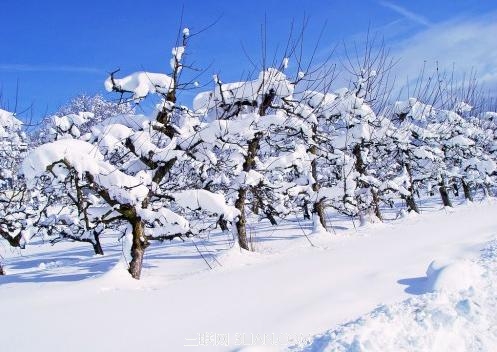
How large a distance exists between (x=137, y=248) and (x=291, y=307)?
12.0ft

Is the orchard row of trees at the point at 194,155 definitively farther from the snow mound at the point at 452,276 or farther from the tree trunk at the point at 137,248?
the snow mound at the point at 452,276

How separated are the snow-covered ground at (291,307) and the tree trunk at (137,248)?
34 cm

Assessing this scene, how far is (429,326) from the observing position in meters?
3.05

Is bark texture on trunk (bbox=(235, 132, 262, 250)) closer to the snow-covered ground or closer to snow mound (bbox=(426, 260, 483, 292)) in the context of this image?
the snow-covered ground

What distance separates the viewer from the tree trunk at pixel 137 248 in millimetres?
6684

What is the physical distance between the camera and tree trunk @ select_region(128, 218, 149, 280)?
6684 millimetres

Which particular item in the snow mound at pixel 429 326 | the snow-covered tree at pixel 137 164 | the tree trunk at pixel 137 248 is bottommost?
the snow mound at pixel 429 326

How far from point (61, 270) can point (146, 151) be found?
3629 millimetres

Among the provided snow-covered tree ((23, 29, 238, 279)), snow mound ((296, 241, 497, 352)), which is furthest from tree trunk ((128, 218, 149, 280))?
snow mound ((296, 241, 497, 352))

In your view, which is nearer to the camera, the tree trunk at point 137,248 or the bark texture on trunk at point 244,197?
the tree trunk at point 137,248

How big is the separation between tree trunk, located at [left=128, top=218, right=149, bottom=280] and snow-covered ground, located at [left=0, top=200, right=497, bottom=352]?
1.13 ft

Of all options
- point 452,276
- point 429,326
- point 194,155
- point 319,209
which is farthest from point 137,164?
point 319,209

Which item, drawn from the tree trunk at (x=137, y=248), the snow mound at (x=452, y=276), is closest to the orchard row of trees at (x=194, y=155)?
the tree trunk at (x=137, y=248)

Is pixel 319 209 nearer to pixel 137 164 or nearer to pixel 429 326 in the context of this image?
pixel 137 164
